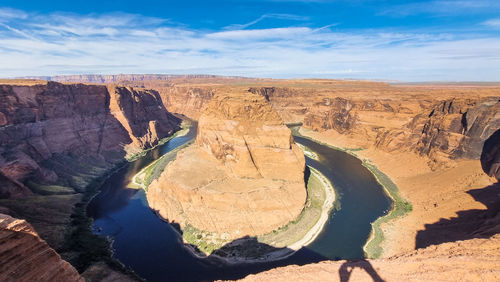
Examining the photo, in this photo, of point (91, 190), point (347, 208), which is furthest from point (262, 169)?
point (91, 190)

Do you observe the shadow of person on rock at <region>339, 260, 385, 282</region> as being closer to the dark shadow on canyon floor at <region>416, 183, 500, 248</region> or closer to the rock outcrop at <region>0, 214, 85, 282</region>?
the rock outcrop at <region>0, 214, 85, 282</region>

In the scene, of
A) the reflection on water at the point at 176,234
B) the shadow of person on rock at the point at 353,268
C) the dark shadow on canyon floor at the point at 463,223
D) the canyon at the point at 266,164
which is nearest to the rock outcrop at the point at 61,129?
the canyon at the point at 266,164

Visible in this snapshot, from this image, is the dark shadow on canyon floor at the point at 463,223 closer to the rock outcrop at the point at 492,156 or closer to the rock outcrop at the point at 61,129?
the rock outcrop at the point at 492,156

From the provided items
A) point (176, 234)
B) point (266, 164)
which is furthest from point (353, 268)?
point (176, 234)

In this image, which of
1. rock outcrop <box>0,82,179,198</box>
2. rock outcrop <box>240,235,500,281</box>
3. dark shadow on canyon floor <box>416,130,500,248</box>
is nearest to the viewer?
rock outcrop <box>240,235,500,281</box>

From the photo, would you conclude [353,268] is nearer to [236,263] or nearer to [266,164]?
[236,263]

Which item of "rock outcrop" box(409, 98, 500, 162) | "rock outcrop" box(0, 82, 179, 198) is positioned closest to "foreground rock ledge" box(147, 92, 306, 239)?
"rock outcrop" box(0, 82, 179, 198)
